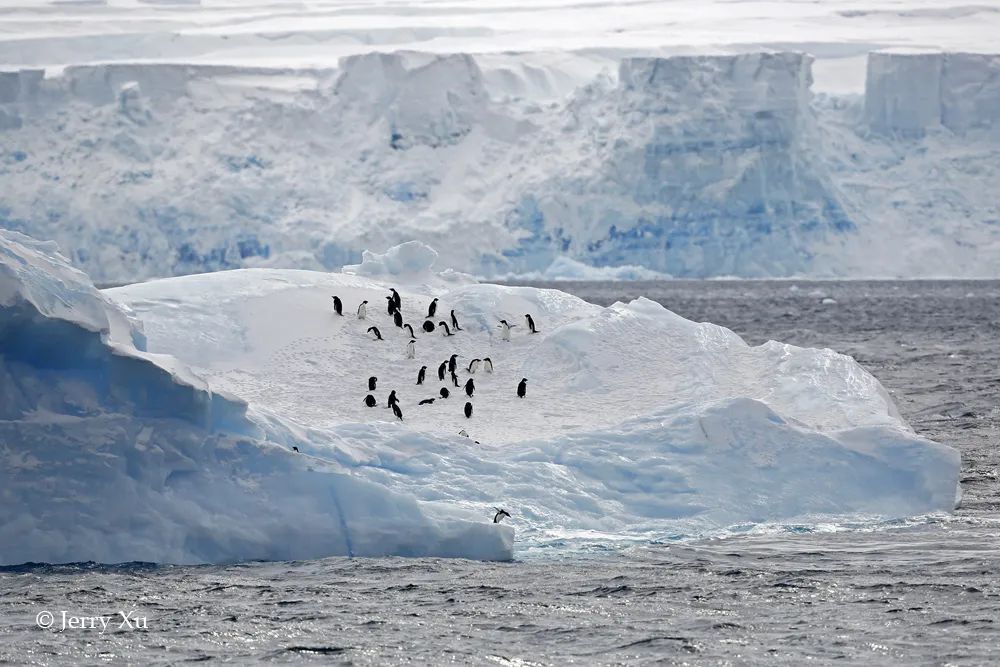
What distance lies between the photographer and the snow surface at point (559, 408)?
13.5 m

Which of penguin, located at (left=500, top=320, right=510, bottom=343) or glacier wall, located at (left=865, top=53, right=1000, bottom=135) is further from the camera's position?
glacier wall, located at (left=865, top=53, right=1000, bottom=135)

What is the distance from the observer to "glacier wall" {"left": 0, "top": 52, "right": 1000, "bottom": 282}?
72.8 m

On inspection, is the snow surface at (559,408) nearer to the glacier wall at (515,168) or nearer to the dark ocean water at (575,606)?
the dark ocean water at (575,606)

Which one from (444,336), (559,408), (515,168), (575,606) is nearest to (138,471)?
(575,606)

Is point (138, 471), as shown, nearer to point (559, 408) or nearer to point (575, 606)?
point (575, 606)

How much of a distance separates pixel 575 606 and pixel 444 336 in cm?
849


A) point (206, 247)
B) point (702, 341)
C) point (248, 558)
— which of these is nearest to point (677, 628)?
point (248, 558)

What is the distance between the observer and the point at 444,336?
1847 cm

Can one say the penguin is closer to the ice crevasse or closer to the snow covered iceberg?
the ice crevasse

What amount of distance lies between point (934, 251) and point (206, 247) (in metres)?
36.4

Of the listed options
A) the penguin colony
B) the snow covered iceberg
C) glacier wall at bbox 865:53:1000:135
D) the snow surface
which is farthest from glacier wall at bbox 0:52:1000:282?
the snow covered iceberg

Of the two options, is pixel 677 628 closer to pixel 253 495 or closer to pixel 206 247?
pixel 253 495

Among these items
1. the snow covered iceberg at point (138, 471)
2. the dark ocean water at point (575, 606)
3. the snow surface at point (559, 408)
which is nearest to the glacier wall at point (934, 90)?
the snow surface at point (559, 408)

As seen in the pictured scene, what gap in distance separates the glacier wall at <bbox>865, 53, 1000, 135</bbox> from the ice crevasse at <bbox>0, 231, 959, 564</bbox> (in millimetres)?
60473
